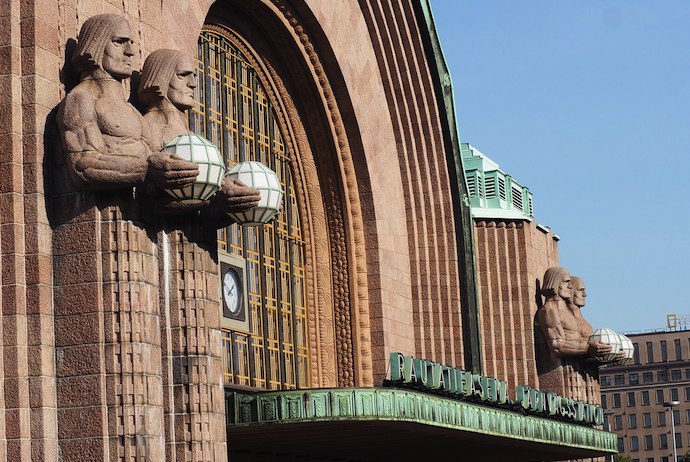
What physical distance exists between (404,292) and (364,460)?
10.6 ft

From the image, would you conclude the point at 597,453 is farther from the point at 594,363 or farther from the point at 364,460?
the point at 364,460

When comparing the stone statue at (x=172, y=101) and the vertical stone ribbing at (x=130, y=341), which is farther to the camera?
the stone statue at (x=172, y=101)

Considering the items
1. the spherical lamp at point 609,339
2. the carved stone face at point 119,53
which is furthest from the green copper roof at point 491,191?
the carved stone face at point 119,53

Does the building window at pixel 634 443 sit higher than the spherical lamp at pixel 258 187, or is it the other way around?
the building window at pixel 634 443

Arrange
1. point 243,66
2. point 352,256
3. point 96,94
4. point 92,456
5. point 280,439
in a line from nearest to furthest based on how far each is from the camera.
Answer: point 92,456 → point 96,94 → point 280,439 → point 243,66 → point 352,256

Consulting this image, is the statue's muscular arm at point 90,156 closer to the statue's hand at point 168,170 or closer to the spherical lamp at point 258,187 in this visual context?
the statue's hand at point 168,170

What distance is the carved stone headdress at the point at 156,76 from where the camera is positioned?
16969 mm

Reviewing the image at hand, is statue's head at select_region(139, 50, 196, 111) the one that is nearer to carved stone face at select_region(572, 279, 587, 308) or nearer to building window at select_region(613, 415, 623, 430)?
carved stone face at select_region(572, 279, 587, 308)

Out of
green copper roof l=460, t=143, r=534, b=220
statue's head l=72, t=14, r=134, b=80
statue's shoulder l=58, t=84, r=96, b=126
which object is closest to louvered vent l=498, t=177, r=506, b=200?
green copper roof l=460, t=143, r=534, b=220

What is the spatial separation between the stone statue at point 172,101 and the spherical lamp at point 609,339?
14.4 m

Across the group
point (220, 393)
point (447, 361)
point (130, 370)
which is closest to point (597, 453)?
point (447, 361)

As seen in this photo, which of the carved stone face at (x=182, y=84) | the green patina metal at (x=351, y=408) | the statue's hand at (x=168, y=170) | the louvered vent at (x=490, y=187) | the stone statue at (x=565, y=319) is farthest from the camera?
the louvered vent at (x=490, y=187)

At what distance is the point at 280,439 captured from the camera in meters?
20.6

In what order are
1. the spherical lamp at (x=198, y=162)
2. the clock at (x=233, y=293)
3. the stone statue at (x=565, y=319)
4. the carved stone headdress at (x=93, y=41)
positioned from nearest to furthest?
the spherical lamp at (x=198, y=162) → the carved stone headdress at (x=93, y=41) → the clock at (x=233, y=293) → the stone statue at (x=565, y=319)
